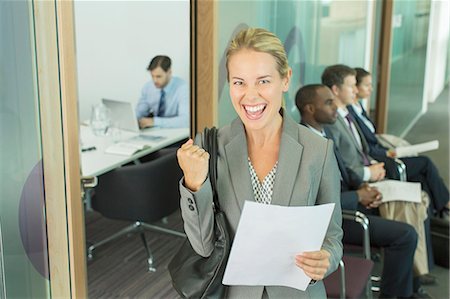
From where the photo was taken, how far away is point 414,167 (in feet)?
13.8

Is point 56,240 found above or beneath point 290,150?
beneath

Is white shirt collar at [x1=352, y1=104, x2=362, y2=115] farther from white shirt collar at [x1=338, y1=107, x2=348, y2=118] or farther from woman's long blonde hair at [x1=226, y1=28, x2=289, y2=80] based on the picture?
woman's long blonde hair at [x1=226, y1=28, x2=289, y2=80]

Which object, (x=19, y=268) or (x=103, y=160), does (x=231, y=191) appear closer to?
(x=19, y=268)

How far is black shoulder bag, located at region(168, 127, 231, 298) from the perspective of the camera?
1542 mm

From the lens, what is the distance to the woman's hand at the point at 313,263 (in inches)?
60.2

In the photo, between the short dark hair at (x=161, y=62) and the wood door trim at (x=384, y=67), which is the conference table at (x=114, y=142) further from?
the wood door trim at (x=384, y=67)

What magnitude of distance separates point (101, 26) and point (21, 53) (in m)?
3.34

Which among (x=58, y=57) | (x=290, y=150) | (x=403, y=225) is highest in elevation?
(x=58, y=57)

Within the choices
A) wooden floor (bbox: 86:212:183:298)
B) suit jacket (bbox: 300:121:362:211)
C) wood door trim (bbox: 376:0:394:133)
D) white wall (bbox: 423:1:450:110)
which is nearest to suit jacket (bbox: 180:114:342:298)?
wooden floor (bbox: 86:212:183:298)

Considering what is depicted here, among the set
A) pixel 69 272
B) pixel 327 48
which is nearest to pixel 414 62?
pixel 327 48

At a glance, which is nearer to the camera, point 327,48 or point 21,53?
point 21,53

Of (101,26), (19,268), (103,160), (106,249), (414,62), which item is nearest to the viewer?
(19,268)

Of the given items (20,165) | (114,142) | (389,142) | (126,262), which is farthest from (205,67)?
(389,142)

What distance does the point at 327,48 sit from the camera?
4.34m
